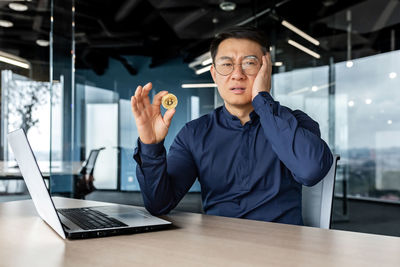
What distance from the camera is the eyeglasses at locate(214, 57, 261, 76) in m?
1.49

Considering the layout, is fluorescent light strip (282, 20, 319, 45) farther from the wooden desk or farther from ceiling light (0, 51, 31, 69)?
the wooden desk

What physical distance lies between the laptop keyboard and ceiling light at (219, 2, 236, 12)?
161 inches

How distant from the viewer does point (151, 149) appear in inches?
47.1

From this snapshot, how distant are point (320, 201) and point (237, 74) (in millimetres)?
594

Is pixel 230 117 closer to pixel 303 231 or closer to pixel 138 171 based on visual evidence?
pixel 138 171

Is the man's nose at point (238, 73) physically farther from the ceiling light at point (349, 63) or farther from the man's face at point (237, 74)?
the ceiling light at point (349, 63)

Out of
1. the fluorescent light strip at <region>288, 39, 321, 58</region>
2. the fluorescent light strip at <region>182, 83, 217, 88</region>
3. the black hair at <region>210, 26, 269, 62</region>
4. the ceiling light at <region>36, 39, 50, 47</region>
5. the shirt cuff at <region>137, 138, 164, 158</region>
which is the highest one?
the ceiling light at <region>36, 39, 50, 47</region>

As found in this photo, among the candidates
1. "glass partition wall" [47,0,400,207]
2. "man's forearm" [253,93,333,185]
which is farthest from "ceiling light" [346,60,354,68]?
"man's forearm" [253,93,333,185]

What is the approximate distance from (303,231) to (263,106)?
0.55 metres

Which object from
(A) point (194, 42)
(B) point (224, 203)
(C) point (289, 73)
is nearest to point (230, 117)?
(B) point (224, 203)

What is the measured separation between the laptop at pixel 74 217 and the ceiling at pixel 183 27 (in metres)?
3.95

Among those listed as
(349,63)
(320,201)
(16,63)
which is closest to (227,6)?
(349,63)

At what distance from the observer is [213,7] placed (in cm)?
483

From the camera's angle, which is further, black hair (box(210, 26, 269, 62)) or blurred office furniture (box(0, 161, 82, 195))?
blurred office furniture (box(0, 161, 82, 195))
